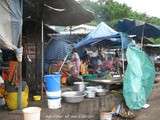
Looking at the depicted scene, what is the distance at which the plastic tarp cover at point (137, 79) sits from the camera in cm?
960

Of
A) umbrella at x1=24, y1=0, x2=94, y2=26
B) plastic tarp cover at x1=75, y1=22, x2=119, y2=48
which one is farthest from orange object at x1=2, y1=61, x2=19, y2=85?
plastic tarp cover at x1=75, y1=22, x2=119, y2=48

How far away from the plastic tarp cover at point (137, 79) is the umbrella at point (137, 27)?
188 inches

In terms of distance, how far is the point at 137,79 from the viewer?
9.84 m

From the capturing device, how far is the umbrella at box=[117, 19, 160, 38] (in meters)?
15.1

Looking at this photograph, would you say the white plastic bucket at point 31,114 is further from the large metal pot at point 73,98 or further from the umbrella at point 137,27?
the umbrella at point 137,27

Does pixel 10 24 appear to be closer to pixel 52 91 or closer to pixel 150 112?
pixel 52 91

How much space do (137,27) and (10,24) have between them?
30.6ft

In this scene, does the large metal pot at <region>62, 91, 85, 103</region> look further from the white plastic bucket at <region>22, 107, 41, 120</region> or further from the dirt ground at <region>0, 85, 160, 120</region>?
the white plastic bucket at <region>22, 107, 41, 120</region>

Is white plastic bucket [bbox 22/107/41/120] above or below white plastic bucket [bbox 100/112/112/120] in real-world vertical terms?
above

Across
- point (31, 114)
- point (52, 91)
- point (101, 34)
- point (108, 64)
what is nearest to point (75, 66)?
point (101, 34)

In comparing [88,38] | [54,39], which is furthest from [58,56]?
[88,38]

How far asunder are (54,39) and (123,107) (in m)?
5.35

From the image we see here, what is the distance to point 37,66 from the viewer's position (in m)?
10.9

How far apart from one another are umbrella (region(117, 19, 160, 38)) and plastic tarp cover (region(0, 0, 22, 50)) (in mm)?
8386
